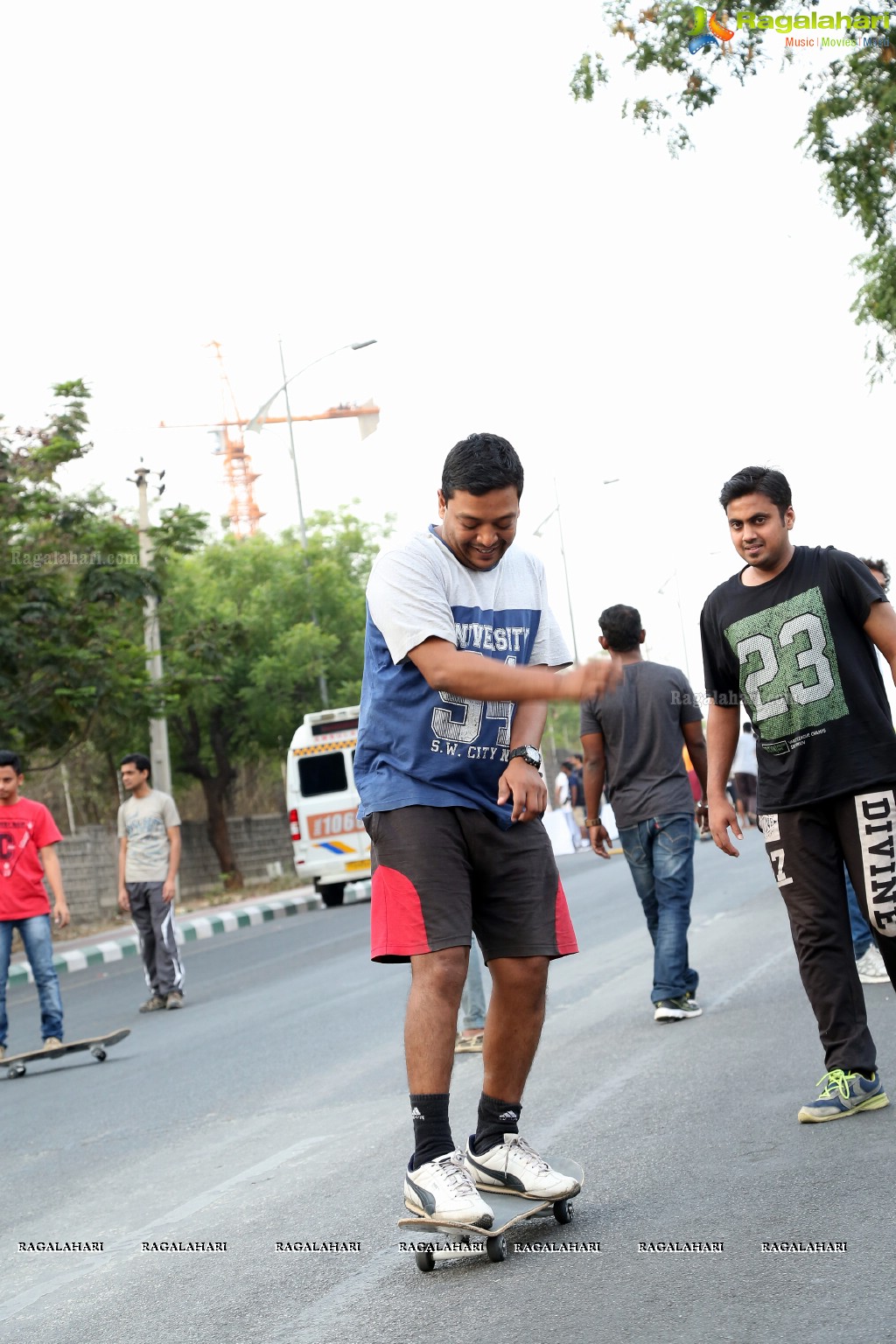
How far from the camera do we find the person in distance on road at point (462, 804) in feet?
13.2

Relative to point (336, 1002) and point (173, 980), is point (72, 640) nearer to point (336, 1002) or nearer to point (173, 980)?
point (173, 980)

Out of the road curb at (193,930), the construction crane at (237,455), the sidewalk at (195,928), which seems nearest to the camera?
the road curb at (193,930)

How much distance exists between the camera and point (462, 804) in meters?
4.17

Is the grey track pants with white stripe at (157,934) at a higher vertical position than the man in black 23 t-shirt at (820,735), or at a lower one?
lower

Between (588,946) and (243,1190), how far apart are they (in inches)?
309

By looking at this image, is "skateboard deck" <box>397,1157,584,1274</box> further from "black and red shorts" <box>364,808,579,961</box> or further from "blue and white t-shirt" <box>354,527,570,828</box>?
"blue and white t-shirt" <box>354,527,570,828</box>

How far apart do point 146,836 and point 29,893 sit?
2.44 m

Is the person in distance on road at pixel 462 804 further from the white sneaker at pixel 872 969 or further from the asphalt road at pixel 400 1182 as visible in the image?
the white sneaker at pixel 872 969

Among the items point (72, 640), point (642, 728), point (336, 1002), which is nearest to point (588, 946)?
point (336, 1002)

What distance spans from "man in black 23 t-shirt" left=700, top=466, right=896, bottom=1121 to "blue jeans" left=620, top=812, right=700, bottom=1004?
9.07 ft

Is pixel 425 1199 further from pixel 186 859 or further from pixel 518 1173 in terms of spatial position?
pixel 186 859

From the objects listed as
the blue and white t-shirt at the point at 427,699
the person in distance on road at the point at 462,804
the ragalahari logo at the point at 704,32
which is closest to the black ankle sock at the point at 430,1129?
the person in distance on road at the point at 462,804

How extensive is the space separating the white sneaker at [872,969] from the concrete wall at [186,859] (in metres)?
21.2

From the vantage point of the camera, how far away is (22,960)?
69.7 ft
